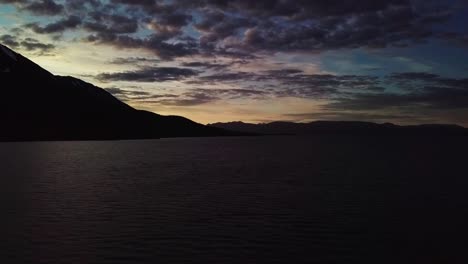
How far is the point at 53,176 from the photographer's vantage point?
89.6 metres

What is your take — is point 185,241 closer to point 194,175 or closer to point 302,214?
point 302,214

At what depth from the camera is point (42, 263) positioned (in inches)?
1195

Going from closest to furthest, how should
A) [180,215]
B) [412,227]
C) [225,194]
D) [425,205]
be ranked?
[412,227] → [180,215] → [425,205] → [225,194]

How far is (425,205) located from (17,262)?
44449mm

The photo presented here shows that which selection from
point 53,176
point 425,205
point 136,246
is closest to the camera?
point 136,246

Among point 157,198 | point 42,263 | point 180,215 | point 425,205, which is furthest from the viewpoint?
point 157,198

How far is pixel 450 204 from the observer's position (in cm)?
5594

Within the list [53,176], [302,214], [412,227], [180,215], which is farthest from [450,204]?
[53,176]

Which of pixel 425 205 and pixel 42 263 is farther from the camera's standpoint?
pixel 425 205

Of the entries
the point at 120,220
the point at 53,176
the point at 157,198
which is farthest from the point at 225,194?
A: the point at 53,176

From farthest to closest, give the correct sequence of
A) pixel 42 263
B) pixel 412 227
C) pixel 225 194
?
1. pixel 225 194
2. pixel 412 227
3. pixel 42 263

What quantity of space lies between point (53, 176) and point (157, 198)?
38.8m

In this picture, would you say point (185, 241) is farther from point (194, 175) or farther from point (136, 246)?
point (194, 175)

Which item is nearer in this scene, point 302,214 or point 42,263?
point 42,263
